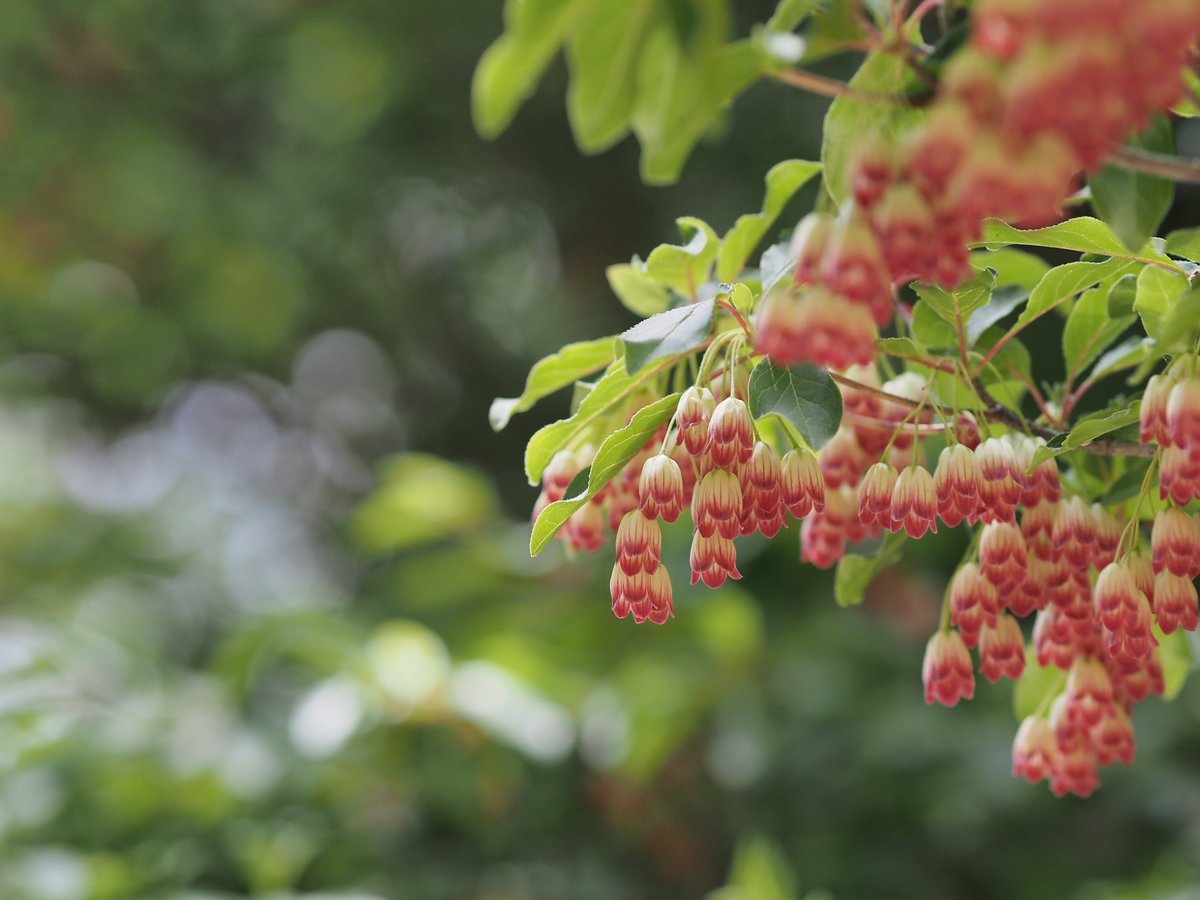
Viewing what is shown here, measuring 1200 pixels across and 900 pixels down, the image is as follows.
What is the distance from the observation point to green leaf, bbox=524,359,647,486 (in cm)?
98

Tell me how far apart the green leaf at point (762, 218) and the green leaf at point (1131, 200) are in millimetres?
321

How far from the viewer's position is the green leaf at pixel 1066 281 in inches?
39.9

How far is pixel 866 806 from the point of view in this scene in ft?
8.87

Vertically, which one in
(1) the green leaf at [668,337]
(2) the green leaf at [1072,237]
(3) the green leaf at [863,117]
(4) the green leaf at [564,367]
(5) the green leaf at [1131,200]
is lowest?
(5) the green leaf at [1131,200]

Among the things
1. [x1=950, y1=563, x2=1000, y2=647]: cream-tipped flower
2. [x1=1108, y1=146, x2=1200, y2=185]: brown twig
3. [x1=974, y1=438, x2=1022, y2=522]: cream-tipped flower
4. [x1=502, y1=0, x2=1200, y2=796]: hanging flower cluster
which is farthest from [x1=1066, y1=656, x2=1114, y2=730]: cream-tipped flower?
[x1=1108, y1=146, x2=1200, y2=185]: brown twig

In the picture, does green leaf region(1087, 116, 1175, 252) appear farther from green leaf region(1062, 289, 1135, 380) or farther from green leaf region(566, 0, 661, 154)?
green leaf region(1062, 289, 1135, 380)

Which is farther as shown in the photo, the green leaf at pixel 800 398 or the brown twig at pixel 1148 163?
the green leaf at pixel 800 398

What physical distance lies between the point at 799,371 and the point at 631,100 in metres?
0.29

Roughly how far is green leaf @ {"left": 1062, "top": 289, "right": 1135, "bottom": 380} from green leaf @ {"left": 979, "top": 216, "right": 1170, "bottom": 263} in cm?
16

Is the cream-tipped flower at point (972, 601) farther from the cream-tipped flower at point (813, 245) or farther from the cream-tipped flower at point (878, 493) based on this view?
the cream-tipped flower at point (813, 245)

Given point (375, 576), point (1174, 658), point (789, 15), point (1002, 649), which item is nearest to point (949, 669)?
point (1002, 649)

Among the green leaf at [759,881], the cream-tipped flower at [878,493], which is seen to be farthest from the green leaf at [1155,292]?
the green leaf at [759,881]

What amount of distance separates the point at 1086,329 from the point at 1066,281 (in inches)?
5.7

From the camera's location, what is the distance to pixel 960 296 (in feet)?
3.22
